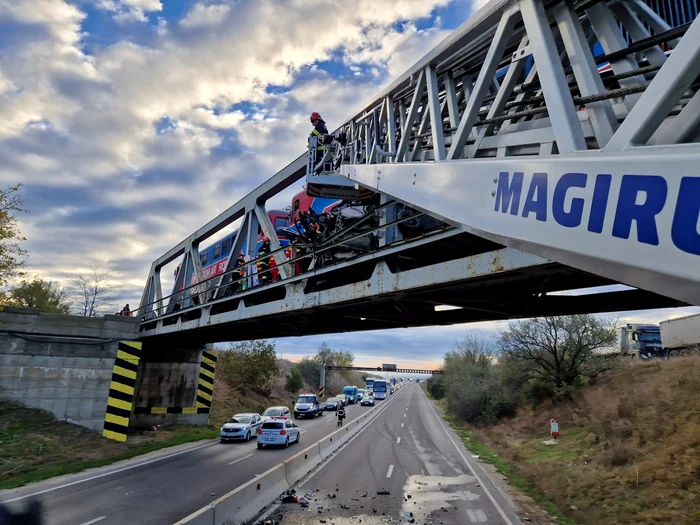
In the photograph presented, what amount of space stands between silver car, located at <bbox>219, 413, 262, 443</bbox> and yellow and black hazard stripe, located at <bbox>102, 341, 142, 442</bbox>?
179 inches

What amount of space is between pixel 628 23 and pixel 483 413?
31495 mm

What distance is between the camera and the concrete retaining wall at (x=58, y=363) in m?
18.0

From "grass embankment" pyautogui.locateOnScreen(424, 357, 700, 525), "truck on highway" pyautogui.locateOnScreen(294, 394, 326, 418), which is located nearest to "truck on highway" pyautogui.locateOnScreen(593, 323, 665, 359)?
"grass embankment" pyautogui.locateOnScreen(424, 357, 700, 525)

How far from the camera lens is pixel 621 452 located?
12984 millimetres

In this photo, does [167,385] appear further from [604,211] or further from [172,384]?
[604,211]

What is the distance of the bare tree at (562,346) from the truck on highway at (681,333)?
113 inches

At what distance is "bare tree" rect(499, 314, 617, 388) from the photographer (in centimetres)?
2591

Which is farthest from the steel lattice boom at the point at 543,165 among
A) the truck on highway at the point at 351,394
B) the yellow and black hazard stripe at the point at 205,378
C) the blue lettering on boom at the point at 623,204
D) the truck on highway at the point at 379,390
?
the truck on highway at the point at 379,390

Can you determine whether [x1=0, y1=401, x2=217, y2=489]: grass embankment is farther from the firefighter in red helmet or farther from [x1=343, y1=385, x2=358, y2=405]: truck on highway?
[x1=343, y1=385, x2=358, y2=405]: truck on highway

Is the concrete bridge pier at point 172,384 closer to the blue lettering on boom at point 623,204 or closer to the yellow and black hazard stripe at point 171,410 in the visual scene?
the yellow and black hazard stripe at point 171,410

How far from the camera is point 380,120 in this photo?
7.29m

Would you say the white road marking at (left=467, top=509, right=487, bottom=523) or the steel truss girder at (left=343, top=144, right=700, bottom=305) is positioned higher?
the steel truss girder at (left=343, top=144, right=700, bottom=305)

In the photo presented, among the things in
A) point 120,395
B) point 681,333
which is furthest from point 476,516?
point 681,333

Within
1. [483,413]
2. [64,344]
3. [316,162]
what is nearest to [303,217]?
[316,162]
